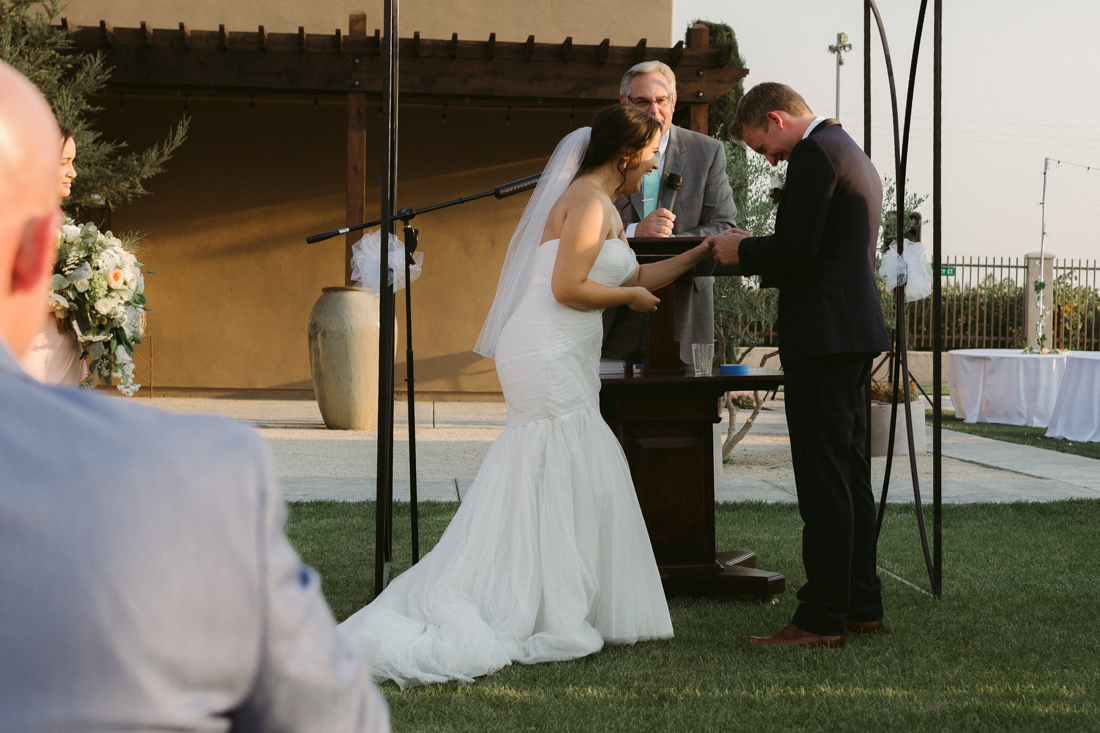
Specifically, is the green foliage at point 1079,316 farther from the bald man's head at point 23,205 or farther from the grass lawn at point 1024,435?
the bald man's head at point 23,205

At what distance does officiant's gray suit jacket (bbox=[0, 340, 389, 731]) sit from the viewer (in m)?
0.61

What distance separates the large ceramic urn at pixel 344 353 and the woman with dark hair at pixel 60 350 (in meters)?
6.38

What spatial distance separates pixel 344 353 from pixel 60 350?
21.4ft

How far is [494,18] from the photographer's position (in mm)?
12547

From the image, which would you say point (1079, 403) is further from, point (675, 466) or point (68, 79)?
point (68, 79)

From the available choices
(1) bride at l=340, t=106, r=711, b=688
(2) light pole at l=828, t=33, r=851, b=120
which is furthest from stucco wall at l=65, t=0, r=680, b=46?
(2) light pole at l=828, t=33, r=851, b=120

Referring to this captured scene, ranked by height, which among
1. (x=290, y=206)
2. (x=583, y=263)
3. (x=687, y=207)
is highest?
(x=290, y=206)

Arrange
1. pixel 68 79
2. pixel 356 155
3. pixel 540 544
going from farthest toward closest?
pixel 356 155
pixel 68 79
pixel 540 544

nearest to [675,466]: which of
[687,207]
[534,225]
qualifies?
[534,225]

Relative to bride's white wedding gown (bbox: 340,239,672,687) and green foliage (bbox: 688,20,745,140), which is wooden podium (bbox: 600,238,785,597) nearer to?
bride's white wedding gown (bbox: 340,239,672,687)

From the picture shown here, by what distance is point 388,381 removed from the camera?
353cm

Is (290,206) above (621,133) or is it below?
above

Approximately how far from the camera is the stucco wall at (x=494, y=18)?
1234 centimetres

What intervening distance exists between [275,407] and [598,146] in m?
8.81
